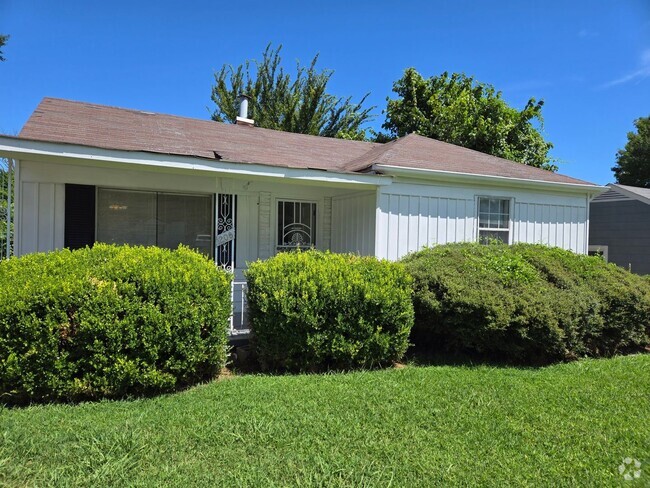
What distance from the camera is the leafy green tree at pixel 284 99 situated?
24.4 meters

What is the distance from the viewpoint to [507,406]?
4.23 meters

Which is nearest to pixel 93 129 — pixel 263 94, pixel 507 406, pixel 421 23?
pixel 507 406

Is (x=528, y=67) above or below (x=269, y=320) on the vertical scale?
above

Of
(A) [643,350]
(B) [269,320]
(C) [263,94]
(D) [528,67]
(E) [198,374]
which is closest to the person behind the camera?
(E) [198,374]

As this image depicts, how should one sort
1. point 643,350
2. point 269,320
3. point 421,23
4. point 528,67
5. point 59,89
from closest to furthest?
point 269,320
point 643,350
point 421,23
point 528,67
point 59,89

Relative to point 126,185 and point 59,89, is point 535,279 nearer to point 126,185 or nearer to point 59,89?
point 126,185

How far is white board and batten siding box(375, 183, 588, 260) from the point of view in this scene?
8.03 meters

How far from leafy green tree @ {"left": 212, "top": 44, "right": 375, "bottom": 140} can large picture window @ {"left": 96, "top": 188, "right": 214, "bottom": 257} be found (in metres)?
16.9

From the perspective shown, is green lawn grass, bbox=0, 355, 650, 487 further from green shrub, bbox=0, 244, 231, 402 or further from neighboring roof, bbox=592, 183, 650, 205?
neighboring roof, bbox=592, 183, 650, 205

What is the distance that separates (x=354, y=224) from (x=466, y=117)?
14.4m

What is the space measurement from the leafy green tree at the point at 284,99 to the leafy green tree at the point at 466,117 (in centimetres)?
317

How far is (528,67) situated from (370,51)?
6.46 metres

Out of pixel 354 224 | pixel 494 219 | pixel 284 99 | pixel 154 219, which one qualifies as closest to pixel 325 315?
pixel 354 224
